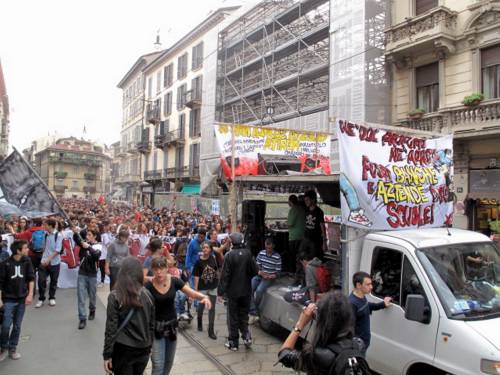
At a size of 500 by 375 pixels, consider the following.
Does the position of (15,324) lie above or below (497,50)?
below

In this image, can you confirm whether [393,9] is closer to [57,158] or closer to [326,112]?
[326,112]

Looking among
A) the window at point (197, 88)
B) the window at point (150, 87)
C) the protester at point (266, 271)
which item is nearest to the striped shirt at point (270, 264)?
the protester at point (266, 271)

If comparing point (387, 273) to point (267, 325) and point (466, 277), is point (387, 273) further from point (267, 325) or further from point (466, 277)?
point (267, 325)

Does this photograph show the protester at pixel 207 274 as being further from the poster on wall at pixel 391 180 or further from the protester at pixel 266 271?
the poster on wall at pixel 391 180

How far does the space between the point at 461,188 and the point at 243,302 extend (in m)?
9.99

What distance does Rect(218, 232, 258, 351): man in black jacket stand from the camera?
228 inches

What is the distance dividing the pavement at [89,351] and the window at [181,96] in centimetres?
2867

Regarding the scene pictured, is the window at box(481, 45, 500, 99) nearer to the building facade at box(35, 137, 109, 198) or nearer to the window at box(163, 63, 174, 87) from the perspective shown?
the window at box(163, 63, 174, 87)

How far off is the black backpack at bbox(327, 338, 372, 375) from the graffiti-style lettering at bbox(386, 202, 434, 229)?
2697mm

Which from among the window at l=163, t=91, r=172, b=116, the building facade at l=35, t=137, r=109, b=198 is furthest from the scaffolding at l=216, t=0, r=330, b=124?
the building facade at l=35, t=137, r=109, b=198

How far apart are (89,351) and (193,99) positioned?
2809 cm

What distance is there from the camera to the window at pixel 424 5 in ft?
46.4

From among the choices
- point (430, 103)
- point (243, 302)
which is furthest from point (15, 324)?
point (430, 103)

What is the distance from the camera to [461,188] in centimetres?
1288
